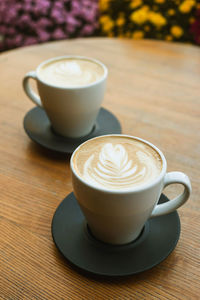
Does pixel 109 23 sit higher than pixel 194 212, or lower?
lower

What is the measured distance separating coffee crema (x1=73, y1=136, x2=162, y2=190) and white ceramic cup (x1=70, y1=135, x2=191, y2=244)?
18 millimetres

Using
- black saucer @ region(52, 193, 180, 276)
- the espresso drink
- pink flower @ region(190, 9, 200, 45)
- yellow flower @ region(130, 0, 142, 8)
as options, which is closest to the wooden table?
black saucer @ region(52, 193, 180, 276)

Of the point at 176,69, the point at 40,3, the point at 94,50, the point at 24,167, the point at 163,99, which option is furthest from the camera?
the point at 40,3

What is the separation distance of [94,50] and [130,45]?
15 cm

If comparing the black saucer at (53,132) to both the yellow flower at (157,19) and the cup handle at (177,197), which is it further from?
the yellow flower at (157,19)

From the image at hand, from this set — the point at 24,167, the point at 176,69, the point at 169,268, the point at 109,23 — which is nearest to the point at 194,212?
the point at 169,268

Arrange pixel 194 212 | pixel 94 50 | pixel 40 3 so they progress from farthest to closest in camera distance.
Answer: pixel 40 3 → pixel 94 50 → pixel 194 212

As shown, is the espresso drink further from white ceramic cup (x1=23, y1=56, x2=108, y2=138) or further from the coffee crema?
the coffee crema

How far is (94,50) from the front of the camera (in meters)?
1.31

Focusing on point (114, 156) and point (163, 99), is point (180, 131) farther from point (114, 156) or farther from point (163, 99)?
point (114, 156)

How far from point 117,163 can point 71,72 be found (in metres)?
0.37

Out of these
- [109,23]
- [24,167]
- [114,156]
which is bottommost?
[109,23]

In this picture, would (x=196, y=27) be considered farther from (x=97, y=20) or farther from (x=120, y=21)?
(x=97, y=20)

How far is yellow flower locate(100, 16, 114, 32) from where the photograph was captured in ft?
8.21
